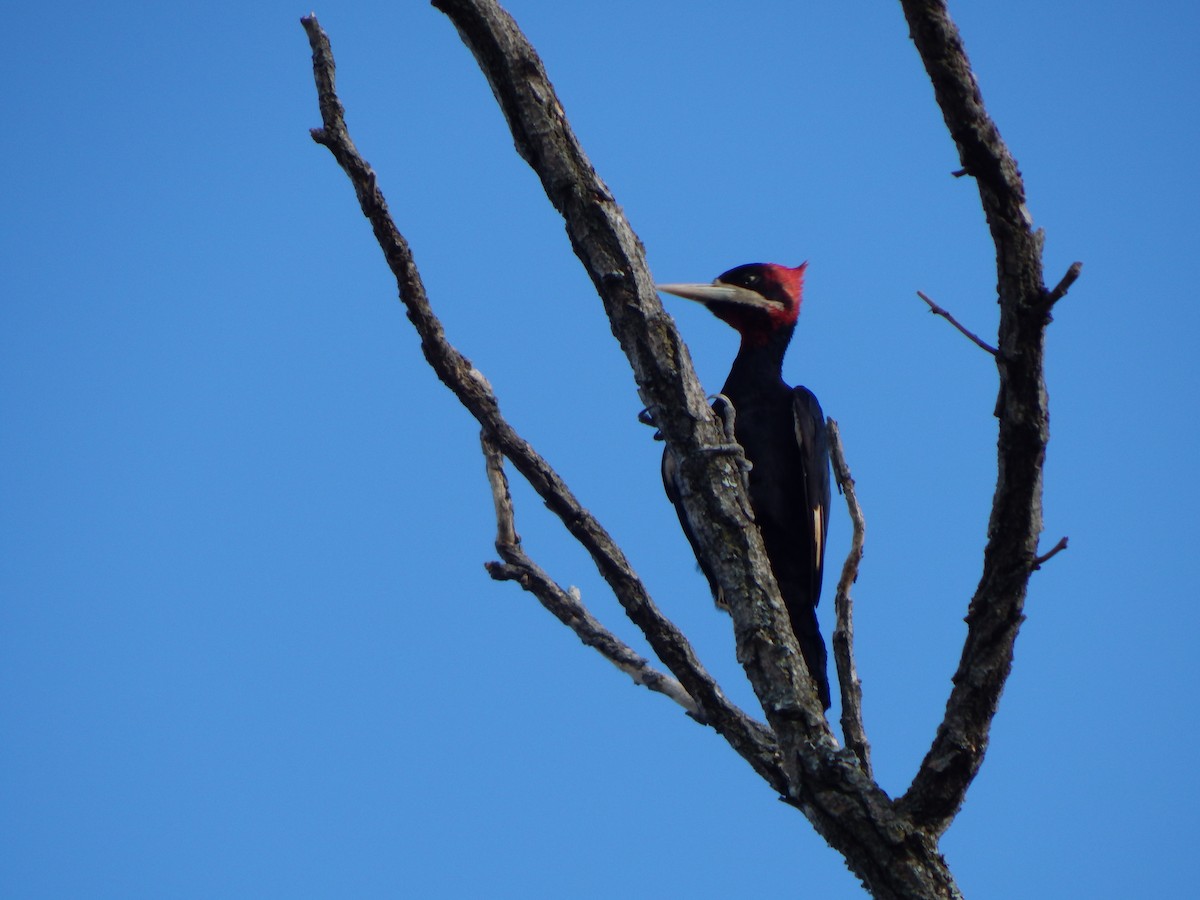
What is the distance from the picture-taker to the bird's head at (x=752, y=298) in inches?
227

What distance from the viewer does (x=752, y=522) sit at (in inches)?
134

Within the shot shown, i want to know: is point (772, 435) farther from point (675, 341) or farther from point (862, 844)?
point (862, 844)

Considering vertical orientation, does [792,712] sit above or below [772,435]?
below

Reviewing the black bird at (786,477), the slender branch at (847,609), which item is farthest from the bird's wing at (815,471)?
the slender branch at (847,609)

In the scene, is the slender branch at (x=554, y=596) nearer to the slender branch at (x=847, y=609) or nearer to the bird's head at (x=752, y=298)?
the slender branch at (x=847, y=609)

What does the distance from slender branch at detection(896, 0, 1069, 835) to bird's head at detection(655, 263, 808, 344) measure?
298cm

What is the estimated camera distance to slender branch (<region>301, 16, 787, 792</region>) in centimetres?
345

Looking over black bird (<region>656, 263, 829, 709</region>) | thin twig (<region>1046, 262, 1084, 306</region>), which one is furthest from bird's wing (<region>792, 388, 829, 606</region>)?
thin twig (<region>1046, 262, 1084, 306</region>)

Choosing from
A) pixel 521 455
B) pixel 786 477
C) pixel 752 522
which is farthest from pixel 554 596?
pixel 786 477

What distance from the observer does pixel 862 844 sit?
10.3ft

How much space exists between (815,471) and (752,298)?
42.0 inches

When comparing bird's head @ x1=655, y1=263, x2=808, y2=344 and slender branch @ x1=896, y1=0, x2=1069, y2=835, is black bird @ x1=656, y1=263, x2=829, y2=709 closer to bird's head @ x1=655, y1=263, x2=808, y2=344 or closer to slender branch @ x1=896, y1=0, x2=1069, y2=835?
bird's head @ x1=655, y1=263, x2=808, y2=344

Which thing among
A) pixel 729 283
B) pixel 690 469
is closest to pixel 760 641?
pixel 690 469

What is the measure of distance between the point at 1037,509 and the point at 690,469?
98cm
